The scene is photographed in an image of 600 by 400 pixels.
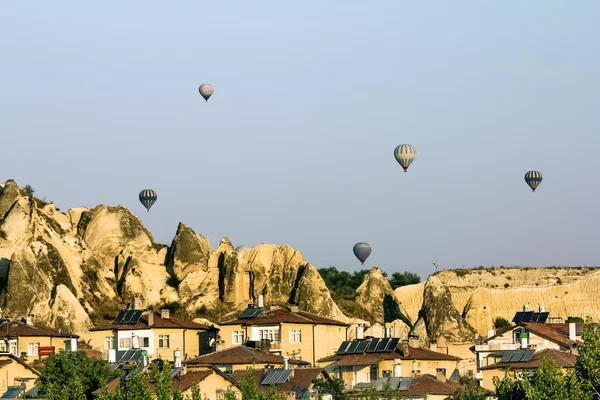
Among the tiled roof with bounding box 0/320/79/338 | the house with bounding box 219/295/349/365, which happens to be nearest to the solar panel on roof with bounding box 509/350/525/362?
the house with bounding box 219/295/349/365

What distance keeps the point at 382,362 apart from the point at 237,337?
61.9 feet

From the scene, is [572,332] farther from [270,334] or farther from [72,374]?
[72,374]

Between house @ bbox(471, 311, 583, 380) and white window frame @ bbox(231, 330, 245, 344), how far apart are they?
593 inches

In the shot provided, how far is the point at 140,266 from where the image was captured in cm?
14138

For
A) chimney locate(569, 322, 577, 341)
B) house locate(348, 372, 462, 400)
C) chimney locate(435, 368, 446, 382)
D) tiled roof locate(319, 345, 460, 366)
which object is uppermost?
chimney locate(569, 322, 577, 341)

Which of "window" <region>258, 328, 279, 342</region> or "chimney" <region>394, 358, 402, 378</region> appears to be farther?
"window" <region>258, 328, 279, 342</region>

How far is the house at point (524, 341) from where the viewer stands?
319ft

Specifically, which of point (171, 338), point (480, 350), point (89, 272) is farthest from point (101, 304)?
point (480, 350)

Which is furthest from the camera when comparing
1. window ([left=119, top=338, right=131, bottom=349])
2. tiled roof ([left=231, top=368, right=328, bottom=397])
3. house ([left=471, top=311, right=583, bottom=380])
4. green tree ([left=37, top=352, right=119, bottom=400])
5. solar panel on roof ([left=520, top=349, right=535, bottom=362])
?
window ([left=119, top=338, right=131, bottom=349])

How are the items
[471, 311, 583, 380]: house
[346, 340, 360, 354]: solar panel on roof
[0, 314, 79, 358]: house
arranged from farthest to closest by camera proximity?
1. [0, 314, 79, 358]: house
2. [346, 340, 360, 354]: solar panel on roof
3. [471, 311, 583, 380]: house

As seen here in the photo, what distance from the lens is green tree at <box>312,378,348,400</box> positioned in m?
81.8

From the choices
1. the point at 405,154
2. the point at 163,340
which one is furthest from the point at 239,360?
the point at 405,154

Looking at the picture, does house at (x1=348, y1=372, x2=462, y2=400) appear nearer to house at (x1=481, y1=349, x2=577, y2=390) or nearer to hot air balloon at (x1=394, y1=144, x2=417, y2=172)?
house at (x1=481, y1=349, x2=577, y2=390)

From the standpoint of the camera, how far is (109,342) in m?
115
